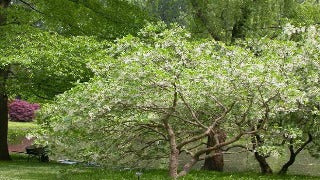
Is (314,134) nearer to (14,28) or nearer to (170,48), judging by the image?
(170,48)

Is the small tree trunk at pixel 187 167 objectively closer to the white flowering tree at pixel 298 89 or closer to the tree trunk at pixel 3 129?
the white flowering tree at pixel 298 89

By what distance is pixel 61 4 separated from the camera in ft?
65.3

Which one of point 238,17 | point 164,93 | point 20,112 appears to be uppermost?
point 20,112

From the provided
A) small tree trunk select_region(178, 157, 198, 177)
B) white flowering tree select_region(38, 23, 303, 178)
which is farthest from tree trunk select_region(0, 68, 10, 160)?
small tree trunk select_region(178, 157, 198, 177)

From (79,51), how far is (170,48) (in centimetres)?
659

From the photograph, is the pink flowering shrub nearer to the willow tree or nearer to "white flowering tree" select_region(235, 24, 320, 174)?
the willow tree

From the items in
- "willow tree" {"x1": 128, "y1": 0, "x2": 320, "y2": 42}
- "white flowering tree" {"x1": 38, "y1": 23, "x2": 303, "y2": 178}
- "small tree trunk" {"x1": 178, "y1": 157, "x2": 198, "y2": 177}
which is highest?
"willow tree" {"x1": 128, "y1": 0, "x2": 320, "y2": 42}

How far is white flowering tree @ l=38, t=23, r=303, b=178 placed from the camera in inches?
424

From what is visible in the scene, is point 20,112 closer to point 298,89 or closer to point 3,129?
point 3,129

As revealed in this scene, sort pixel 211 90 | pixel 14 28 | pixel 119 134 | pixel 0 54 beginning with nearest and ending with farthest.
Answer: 1. pixel 211 90
2. pixel 119 134
3. pixel 0 54
4. pixel 14 28

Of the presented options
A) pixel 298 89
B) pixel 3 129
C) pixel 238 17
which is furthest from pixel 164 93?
pixel 3 129

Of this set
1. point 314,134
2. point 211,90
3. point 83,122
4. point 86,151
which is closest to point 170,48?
point 211,90

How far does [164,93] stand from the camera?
1134 cm

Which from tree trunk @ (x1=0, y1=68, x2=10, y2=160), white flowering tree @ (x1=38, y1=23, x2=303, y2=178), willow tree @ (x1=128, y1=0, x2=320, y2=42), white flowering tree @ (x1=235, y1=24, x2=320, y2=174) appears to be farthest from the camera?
tree trunk @ (x1=0, y1=68, x2=10, y2=160)
